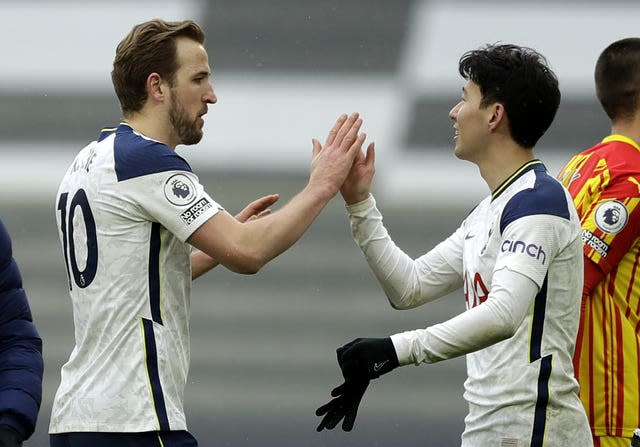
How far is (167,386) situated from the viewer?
108 inches

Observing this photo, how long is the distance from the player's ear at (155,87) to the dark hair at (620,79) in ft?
4.39

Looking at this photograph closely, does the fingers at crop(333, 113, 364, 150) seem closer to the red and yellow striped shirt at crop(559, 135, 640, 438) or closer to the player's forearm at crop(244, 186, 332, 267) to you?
the player's forearm at crop(244, 186, 332, 267)

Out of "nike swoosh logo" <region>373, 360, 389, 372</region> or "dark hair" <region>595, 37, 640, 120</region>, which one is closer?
"nike swoosh logo" <region>373, 360, 389, 372</region>

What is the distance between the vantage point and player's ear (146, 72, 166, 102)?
2.92 metres

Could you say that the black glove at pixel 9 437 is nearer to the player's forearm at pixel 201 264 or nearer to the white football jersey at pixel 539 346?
the player's forearm at pixel 201 264

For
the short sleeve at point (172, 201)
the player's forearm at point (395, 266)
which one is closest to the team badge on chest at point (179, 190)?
the short sleeve at point (172, 201)

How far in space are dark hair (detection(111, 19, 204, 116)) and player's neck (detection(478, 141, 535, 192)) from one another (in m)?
0.83

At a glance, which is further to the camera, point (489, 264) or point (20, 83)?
point (20, 83)

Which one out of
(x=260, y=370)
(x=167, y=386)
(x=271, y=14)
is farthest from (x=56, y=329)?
(x=167, y=386)

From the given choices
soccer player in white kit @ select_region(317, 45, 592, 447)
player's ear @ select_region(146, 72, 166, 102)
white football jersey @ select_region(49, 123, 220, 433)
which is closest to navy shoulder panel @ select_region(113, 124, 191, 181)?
white football jersey @ select_region(49, 123, 220, 433)

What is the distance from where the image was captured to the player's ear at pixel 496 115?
2.99 meters

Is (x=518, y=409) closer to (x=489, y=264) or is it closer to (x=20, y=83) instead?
(x=489, y=264)

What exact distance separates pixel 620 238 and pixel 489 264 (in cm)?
50

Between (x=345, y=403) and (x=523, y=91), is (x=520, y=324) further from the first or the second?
(x=523, y=91)
